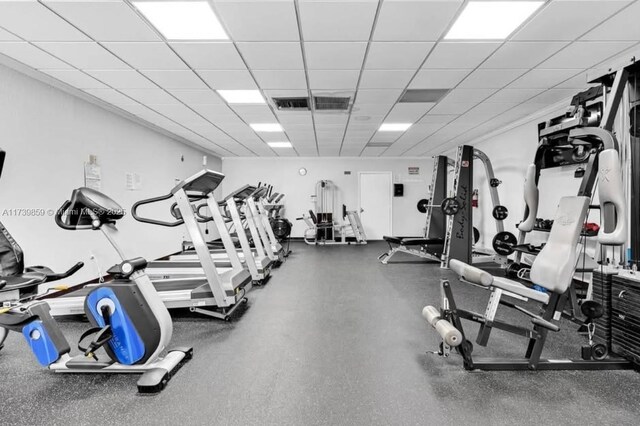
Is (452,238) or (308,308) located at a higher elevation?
(452,238)

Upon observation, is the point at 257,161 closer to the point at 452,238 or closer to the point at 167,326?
the point at 452,238

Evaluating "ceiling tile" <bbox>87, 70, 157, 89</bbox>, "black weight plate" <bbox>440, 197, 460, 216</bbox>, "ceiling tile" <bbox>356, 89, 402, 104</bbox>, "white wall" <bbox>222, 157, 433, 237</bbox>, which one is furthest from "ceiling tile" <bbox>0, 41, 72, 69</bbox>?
"white wall" <bbox>222, 157, 433, 237</bbox>

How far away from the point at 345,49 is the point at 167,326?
9.02 ft

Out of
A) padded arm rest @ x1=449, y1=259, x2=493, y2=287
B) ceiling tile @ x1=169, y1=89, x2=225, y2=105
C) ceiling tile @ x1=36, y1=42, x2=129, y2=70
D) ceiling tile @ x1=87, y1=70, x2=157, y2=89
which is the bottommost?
padded arm rest @ x1=449, y1=259, x2=493, y2=287

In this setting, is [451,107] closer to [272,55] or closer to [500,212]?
[500,212]

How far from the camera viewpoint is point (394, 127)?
623 cm

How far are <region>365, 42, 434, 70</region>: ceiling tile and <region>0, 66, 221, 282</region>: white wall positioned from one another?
2706mm

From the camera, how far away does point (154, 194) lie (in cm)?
645

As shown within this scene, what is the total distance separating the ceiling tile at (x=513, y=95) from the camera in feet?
14.0

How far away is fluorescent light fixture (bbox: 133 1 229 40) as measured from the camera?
241 centimetres

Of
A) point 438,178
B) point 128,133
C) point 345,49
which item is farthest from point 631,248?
point 128,133

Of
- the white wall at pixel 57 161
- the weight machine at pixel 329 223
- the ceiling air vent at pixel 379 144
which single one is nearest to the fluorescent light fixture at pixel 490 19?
the white wall at pixel 57 161

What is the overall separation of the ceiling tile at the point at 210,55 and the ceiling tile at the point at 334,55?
73 cm

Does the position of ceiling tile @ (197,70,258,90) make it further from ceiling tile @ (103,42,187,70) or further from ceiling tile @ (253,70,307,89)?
ceiling tile @ (103,42,187,70)
